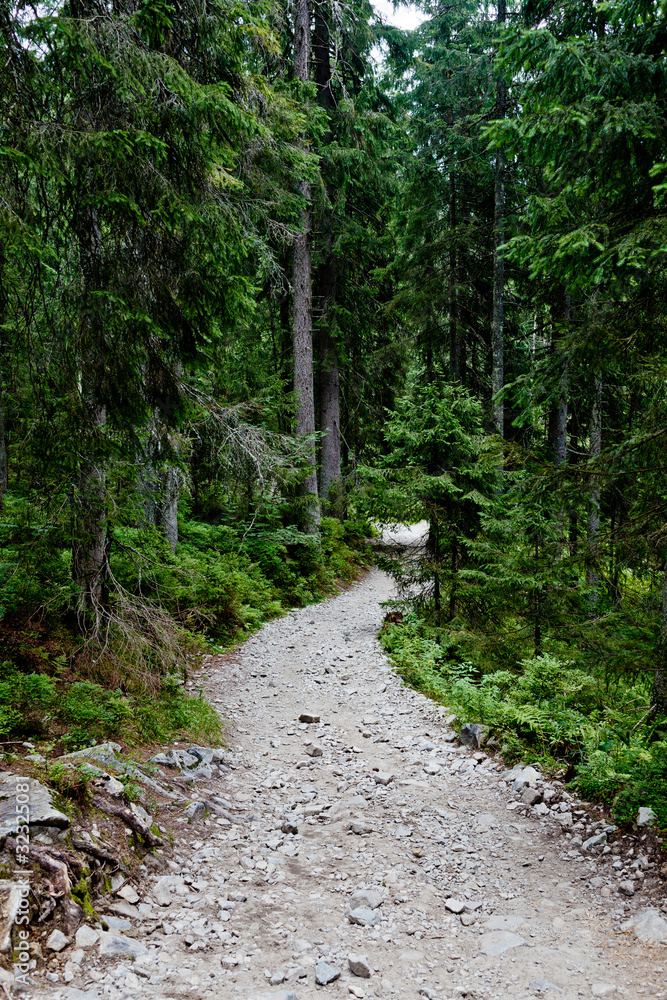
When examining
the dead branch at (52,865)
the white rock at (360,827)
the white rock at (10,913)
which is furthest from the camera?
the white rock at (360,827)

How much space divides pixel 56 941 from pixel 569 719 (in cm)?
491

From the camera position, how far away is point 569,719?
5.91 meters

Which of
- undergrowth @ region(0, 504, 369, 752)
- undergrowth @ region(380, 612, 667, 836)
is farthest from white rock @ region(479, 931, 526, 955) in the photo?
undergrowth @ region(0, 504, 369, 752)

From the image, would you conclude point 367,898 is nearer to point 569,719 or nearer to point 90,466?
point 569,719

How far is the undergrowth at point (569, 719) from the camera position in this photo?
Result: 454cm

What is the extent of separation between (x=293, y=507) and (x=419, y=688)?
7.70 m

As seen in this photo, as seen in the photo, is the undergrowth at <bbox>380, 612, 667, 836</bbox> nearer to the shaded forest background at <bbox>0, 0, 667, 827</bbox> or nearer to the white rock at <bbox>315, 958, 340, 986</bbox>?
the shaded forest background at <bbox>0, 0, 667, 827</bbox>

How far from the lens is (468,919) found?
3.73 metres

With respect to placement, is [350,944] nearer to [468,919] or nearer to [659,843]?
→ [468,919]

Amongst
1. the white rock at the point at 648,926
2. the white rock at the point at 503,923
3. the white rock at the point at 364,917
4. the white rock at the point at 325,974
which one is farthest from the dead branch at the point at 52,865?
the white rock at the point at 648,926

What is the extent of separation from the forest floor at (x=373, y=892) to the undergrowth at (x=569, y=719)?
47cm

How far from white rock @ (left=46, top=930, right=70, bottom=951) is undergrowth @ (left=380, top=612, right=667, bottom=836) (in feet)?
12.7

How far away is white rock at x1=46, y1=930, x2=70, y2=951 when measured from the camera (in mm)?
2914

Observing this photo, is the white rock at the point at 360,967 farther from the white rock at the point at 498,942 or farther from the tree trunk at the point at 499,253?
the tree trunk at the point at 499,253
